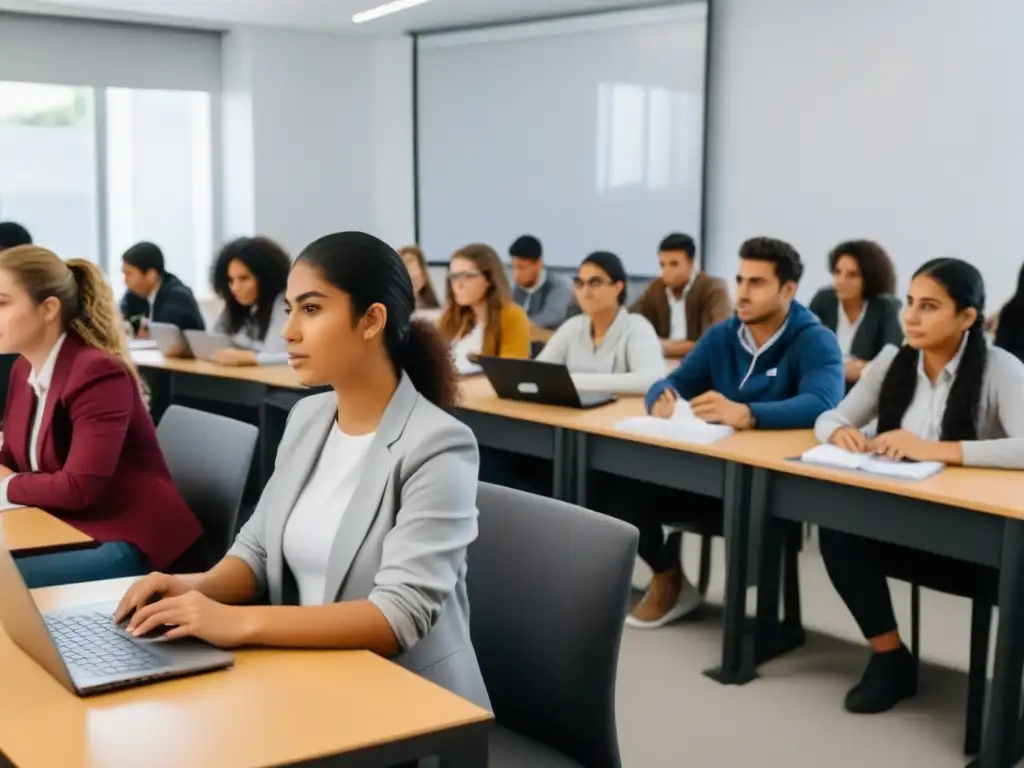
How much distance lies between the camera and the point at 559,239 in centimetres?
733

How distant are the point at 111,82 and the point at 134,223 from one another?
0.94m

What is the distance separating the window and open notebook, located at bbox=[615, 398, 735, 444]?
15.9 ft

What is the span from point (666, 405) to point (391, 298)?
191 centimetres

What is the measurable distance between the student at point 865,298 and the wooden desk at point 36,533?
11.3 ft

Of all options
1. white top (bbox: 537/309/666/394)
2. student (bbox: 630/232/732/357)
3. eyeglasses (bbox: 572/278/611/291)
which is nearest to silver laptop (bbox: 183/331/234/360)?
white top (bbox: 537/309/666/394)

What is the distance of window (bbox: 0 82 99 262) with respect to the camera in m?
7.18

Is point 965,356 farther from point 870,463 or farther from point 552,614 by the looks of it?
point 552,614

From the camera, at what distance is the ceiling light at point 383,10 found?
679 centimetres

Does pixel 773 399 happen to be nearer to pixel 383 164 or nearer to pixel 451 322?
pixel 451 322

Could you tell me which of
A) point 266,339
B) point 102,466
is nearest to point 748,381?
point 102,466

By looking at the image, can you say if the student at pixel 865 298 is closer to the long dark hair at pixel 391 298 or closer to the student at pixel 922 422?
the student at pixel 922 422

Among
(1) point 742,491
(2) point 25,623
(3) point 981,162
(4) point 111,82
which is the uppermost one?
(4) point 111,82

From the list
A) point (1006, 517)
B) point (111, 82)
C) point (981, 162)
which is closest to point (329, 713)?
point (1006, 517)

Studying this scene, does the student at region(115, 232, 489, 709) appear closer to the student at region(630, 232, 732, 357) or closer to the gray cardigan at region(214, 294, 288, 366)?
the gray cardigan at region(214, 294, 288, 366)
